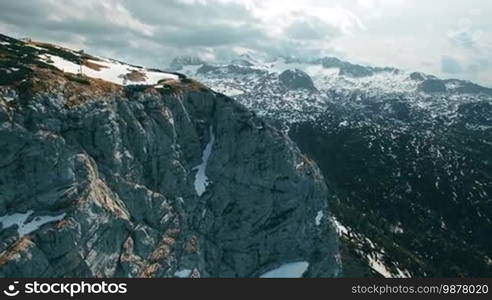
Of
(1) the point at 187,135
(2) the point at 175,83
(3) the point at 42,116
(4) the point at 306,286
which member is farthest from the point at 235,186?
(4) the point at 306,286

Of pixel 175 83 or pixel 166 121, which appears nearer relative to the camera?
pixel 166 121

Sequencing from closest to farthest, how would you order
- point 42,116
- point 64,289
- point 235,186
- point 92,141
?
point 64,289, point 42,116, point 92,141, point 235,186

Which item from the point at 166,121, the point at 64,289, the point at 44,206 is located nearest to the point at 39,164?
the point at 44,206

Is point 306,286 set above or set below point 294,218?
above

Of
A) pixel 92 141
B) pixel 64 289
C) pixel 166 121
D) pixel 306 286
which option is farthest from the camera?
pixel 166 121

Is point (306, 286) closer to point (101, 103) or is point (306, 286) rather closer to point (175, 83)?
point (101, 103)

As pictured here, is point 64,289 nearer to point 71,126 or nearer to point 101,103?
point 71,126

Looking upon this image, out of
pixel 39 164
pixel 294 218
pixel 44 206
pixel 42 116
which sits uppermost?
pixel 42 116
